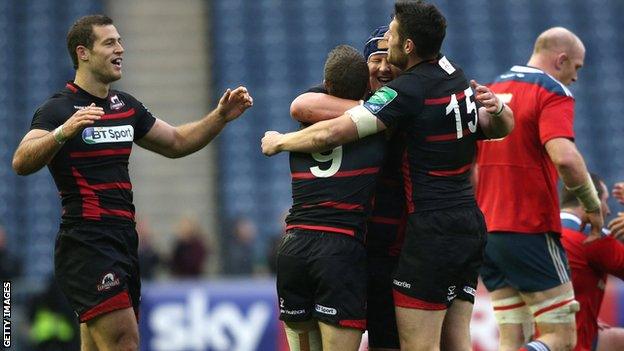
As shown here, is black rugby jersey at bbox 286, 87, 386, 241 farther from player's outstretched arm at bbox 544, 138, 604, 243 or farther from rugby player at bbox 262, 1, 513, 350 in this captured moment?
player's outstretched arm at bbox 544, 138, 604, 243

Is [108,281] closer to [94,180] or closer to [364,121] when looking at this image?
[94,180]

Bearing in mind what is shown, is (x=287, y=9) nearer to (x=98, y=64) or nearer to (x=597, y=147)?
(x=597, y=147)

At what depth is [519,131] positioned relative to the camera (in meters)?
7.45

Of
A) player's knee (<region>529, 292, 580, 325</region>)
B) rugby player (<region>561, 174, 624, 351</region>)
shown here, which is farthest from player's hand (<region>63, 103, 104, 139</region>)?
rugby player (<region>561, 174, 624, 351</region>)

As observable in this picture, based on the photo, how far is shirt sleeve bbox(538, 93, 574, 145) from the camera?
23.6 ft

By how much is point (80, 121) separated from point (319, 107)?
1358 mm

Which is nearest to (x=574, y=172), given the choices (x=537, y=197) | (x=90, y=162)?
(x=537, y=197)

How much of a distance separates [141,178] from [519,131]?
10.0 m

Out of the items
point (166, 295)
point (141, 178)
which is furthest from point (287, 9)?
point (166, 295)

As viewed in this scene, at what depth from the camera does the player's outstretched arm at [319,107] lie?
6109 millimetres

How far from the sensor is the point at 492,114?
6.23 meters

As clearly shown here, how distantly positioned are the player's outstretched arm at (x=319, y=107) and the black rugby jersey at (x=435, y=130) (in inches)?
8.1

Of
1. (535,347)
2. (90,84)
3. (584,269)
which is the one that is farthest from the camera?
(584,269)

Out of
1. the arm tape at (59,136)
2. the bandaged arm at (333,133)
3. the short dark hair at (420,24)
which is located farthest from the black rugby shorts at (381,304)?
the arm tape at (59,136)
